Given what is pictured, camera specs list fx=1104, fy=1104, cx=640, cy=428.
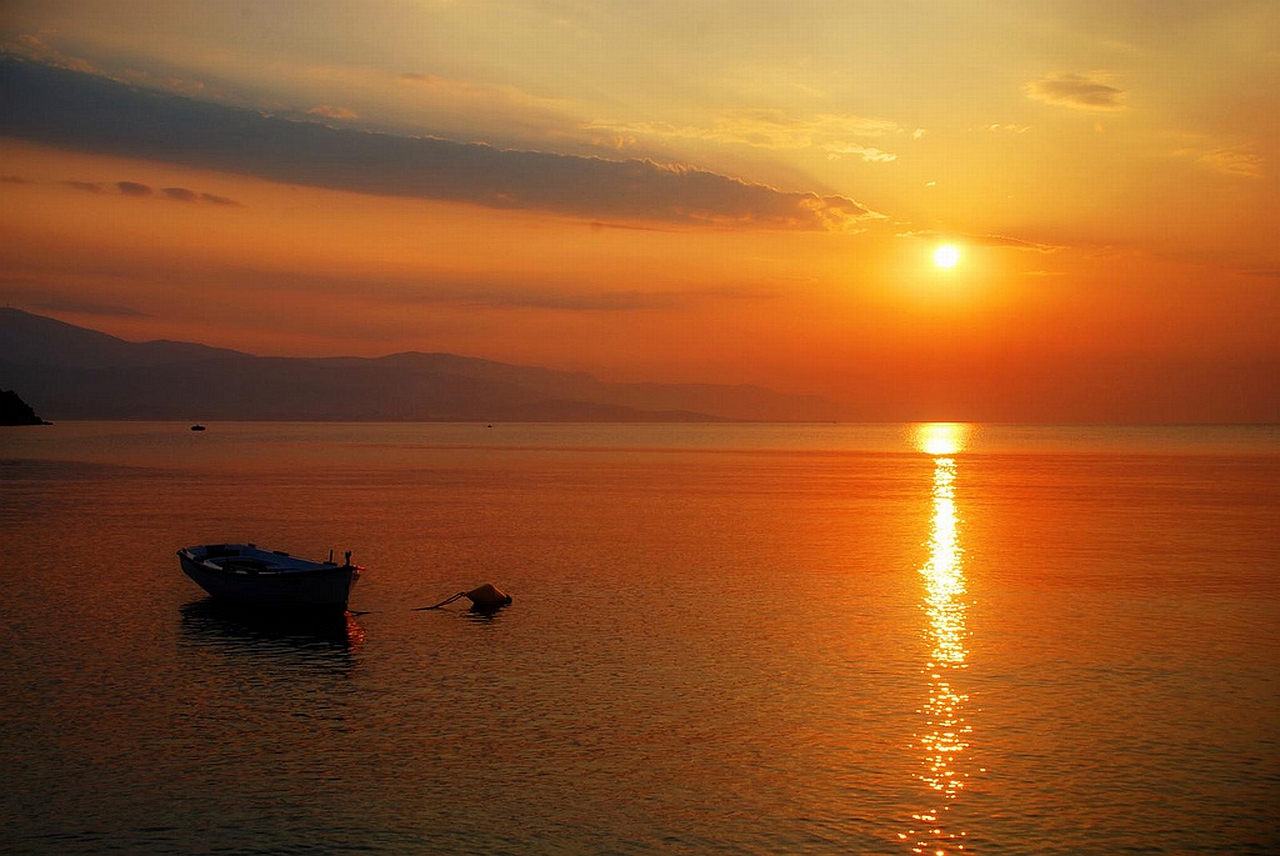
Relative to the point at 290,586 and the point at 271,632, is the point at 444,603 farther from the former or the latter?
the point at 271,632

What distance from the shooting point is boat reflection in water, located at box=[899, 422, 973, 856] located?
66.1 ft

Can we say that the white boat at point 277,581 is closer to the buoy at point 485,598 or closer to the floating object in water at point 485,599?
the floating object in water at point 485,599

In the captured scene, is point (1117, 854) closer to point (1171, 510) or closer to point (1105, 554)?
point (1105, 554)

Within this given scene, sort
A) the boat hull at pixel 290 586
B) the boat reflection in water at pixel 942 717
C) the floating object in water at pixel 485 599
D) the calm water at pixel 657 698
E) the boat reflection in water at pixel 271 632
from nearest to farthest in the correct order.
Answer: the boat reflection in water at pixel 942 717, the calm water at pixel 657 698, the boat reflection in water at pixel 271 632, the boat hull at pixel 290 586, the floating object in water at pixel 485 599

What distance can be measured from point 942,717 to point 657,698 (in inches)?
286

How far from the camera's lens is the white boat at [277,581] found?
4025 cm

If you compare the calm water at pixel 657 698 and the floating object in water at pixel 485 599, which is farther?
the floating object in water at pixel 485 599

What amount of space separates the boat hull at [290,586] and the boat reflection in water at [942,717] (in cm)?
2094

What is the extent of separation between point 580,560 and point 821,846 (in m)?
36.6

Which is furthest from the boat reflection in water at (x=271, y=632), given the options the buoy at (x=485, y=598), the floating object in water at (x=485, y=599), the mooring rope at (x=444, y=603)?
the buoy at (x=485, y=598)

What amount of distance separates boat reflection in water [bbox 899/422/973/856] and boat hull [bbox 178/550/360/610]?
68.7 feet

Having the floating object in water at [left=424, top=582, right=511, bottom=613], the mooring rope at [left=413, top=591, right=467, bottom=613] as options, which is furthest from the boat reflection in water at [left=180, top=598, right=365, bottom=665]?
the floating object in water at [left=424, top=582, right=511, bottom=613]

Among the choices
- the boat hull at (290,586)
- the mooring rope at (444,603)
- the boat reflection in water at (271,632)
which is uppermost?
the boat hull at (290,586)

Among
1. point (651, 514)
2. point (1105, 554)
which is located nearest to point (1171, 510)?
point (1105, 554)
